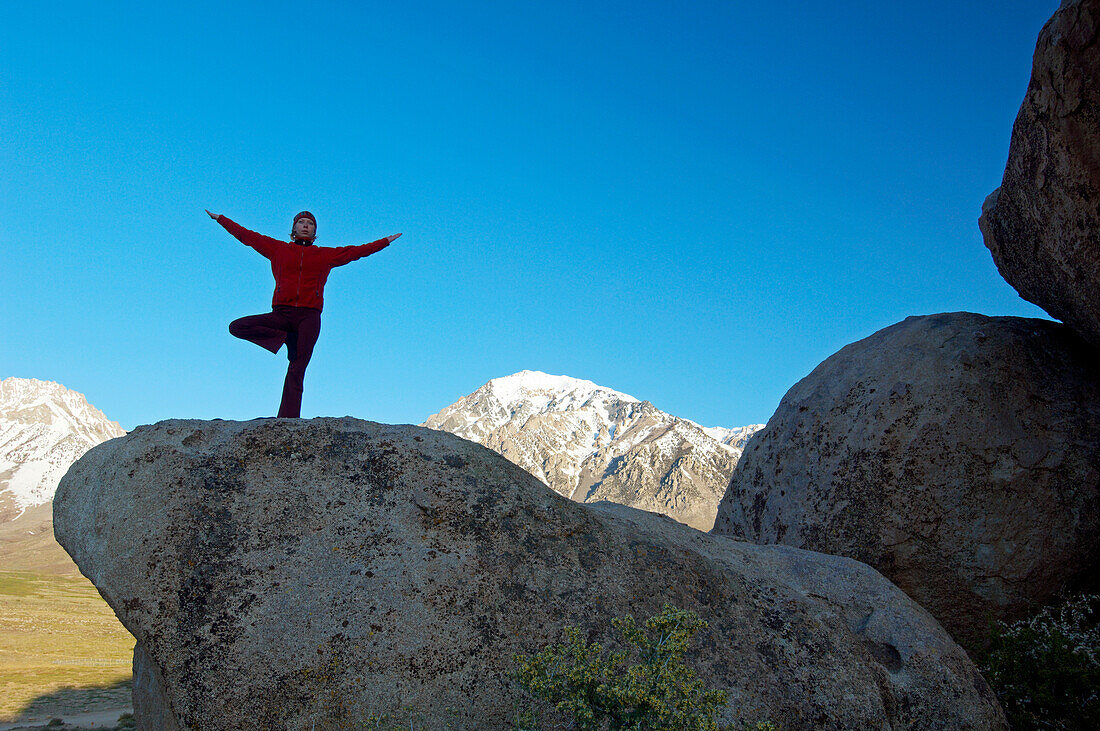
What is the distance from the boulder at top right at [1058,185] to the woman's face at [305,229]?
7.62m

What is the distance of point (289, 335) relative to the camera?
7715 millimetres

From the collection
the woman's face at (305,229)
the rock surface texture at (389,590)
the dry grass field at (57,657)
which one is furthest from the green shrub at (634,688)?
the dry grass field at (57,657)

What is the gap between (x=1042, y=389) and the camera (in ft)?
32.2

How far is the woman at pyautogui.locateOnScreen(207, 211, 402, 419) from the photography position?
745cm

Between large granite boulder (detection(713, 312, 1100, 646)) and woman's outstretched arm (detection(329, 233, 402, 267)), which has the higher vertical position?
woman's outstretched arm (detection(329, 233, 402, 267))

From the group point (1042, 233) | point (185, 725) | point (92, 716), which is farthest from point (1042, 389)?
point (92, 716)

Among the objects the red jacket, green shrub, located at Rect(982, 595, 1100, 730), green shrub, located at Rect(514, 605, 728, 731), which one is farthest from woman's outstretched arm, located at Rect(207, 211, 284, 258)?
green shrub, located at Rect(982, 595, 1100, 730)

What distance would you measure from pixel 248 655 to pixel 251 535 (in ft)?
2.75

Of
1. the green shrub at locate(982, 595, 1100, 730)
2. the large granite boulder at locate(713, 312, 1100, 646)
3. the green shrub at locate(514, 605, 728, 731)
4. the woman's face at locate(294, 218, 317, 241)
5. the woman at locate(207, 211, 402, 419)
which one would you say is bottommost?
the green shrub at locate(982, 595, 1100, 730)

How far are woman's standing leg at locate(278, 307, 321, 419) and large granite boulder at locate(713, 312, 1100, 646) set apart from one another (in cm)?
730

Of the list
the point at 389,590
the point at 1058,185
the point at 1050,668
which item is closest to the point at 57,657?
the point at 389,590

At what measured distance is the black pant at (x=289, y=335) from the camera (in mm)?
7395

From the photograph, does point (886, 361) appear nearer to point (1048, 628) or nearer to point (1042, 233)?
point (1042, 233)

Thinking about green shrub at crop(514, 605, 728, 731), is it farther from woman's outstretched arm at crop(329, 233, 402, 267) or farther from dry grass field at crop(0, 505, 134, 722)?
dry grass field at crop(0, 505, 134, 722)
